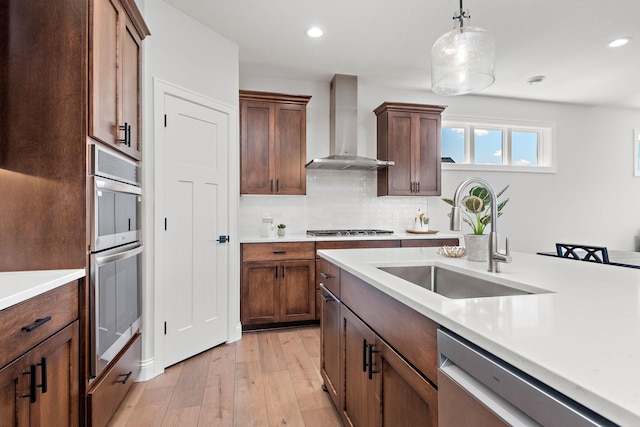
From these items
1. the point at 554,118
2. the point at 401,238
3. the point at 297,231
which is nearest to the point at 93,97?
the point at 297,231

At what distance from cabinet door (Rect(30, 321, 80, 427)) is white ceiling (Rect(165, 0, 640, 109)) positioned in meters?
2.42

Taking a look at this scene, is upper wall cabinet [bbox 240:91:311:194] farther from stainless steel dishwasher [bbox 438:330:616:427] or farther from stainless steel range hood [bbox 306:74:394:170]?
stainless steel dishwasher [bbox 438:330:616:427]

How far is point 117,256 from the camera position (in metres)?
1.90

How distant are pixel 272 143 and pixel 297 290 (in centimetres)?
157

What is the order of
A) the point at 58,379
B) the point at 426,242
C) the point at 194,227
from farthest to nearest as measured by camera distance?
the point at 426,242 < the point at 194,227 < the point at 58,379

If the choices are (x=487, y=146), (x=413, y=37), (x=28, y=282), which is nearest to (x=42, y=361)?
(x=28, y=282)

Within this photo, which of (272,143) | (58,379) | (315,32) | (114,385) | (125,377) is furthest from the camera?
(272,143)

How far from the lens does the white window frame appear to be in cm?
471

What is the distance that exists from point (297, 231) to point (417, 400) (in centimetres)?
319

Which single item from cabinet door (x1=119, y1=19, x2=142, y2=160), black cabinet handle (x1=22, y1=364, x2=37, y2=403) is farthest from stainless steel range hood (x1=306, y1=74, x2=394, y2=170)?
black cabinet handle (x1=22, y1=364, x2=37, y2=403)

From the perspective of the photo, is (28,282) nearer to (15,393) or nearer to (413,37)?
(15,393)

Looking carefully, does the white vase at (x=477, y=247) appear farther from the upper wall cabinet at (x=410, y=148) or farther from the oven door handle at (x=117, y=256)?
the upper wall cabinet at (x=410, y=148)

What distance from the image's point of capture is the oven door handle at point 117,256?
67.2 inches

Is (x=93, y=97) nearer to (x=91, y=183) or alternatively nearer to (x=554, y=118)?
(x=91, y=183)
